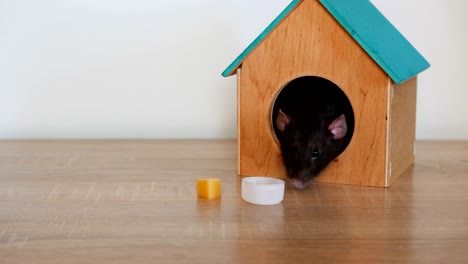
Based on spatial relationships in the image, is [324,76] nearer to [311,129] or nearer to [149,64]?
[311,129]

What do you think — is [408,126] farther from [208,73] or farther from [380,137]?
[208,73]

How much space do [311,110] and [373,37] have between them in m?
0.20

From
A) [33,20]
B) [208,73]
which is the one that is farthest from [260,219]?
[33,20]

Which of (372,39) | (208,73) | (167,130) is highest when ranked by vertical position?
(372,39)

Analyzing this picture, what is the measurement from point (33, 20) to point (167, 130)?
18.8 inches

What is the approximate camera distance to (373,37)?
1.35 m

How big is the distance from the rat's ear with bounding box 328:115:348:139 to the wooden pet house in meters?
0.05

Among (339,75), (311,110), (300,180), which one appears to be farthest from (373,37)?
(300,180)

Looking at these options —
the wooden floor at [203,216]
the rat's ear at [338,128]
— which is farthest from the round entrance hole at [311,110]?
the wooden floor at [203,216]

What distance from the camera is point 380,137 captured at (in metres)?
1.35

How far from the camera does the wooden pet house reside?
4.37 ft

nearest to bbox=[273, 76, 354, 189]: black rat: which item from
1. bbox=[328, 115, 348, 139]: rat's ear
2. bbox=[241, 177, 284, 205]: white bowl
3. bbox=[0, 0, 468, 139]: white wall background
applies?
bbox=[328, 115, 348, 139]: rat's ear

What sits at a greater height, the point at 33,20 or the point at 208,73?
the point at 33,20

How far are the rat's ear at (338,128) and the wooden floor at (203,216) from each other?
0.38 ft
